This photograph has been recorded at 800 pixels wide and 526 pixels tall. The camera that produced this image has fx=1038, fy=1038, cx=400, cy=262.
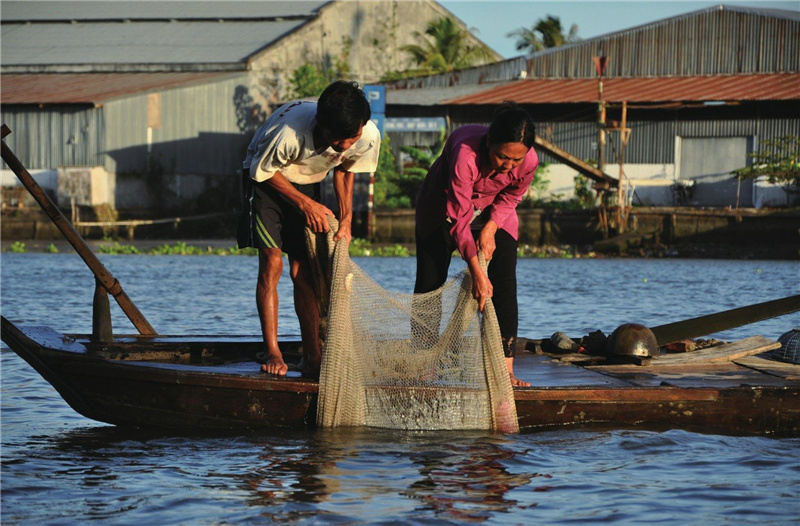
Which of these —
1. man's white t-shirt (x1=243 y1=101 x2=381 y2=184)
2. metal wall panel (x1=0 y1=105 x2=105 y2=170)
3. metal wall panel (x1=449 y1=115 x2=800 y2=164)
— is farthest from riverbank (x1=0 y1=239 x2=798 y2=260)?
man's white t-shirt (x1=243 y1=101 x2=381 y2=184)

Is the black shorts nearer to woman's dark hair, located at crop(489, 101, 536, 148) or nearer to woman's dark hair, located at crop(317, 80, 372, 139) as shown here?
woman's dark hair, located at crop(317, 80, 372, 139)

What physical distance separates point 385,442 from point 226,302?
350 inches

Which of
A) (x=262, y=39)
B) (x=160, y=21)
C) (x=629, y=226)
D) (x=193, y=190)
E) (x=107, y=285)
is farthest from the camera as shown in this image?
(x=160, y=21)

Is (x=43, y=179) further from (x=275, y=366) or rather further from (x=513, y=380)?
(x=513, y=380)

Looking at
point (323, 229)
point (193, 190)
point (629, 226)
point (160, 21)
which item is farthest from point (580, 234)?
point (323, 229)

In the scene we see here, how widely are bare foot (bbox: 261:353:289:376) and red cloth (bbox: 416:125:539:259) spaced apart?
1.09 metres

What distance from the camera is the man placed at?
5.42m

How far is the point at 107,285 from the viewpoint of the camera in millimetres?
6535

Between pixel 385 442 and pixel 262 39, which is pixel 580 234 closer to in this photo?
pixel 262 39

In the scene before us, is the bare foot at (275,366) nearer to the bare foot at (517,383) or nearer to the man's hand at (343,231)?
the man's hand at (343,231)

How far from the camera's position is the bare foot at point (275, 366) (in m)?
5.73

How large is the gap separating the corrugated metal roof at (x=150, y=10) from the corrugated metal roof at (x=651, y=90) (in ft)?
31.5

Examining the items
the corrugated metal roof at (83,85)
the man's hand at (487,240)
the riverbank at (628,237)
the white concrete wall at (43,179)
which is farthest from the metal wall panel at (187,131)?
the man's hand at (487,240)

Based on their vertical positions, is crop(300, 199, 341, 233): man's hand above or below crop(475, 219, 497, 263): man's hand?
above
